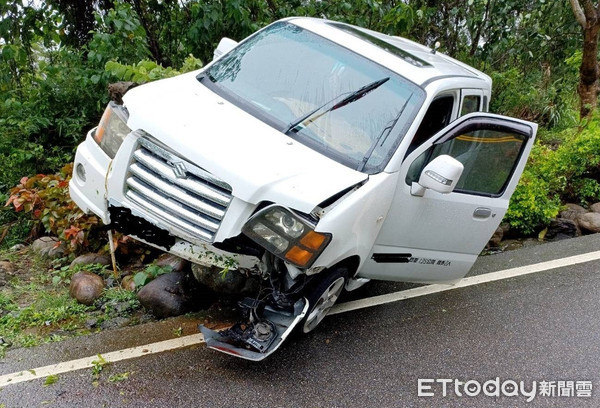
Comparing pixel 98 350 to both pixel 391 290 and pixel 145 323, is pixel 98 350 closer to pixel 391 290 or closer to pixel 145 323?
pixel 145 323

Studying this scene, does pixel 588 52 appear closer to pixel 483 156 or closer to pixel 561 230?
pixel 561 230

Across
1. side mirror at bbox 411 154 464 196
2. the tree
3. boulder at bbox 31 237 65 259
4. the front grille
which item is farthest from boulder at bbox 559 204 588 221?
boulder at bbox 31 237 65 259

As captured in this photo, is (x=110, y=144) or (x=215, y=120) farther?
(x=110, y=144)

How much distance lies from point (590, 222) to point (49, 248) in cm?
557

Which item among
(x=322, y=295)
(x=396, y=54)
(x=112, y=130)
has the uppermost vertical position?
(x=396, y=54)

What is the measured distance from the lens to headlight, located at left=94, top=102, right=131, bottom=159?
143 inches

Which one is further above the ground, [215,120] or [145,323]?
[215,120]

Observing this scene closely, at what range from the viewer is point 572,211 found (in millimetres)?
6176

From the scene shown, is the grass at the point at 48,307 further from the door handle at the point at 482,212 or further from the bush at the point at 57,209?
the door handle at the point at 482,212

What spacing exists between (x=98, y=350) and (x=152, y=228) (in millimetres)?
972

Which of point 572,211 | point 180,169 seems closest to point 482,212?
point 180,169

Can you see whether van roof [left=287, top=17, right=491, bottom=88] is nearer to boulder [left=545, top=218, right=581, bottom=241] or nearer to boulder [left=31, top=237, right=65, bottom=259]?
boulder [left=545, top=218, right=581, bottom=241]

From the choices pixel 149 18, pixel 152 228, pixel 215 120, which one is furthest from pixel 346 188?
pixel 149 18

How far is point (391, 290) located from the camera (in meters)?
4.59
